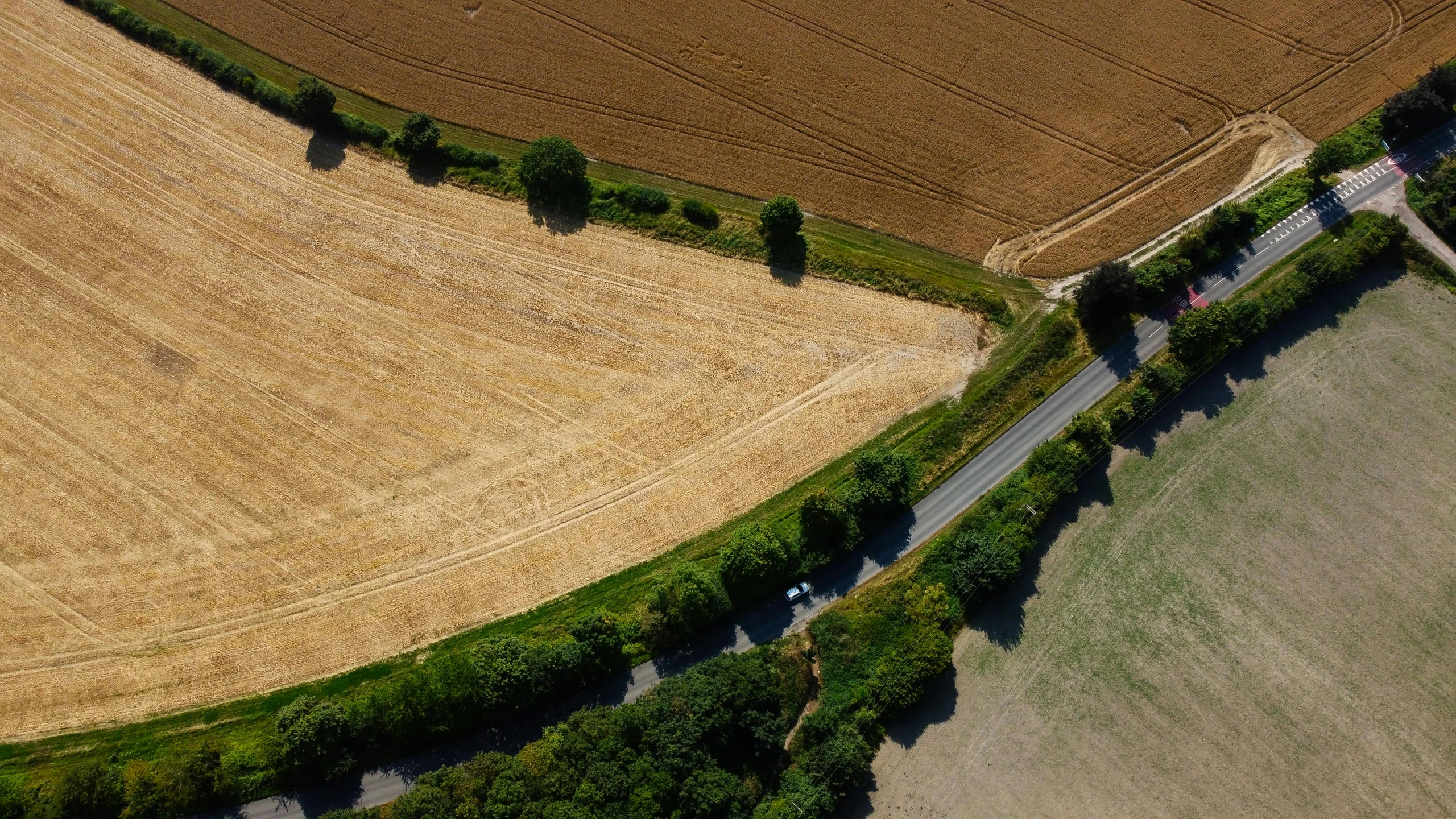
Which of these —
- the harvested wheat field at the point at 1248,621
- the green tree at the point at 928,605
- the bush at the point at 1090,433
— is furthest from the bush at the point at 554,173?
the harvested wheat field at the point at 1248,621

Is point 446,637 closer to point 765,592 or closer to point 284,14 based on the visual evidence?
point 765,592

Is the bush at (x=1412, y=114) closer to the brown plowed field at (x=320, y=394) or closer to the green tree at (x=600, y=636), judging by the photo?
the brown plowed field at (x=320, y=394)

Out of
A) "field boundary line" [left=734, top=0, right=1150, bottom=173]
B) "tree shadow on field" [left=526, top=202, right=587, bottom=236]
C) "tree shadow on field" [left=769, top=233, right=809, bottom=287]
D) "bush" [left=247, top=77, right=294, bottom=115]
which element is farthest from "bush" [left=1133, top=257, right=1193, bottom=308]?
"bush" [left=247, top=77, right=294, bottom=115]

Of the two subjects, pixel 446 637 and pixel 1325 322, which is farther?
pixel 1325 322

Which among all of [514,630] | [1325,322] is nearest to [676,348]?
[514,630]

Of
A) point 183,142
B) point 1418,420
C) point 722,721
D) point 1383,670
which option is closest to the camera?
point 722,721

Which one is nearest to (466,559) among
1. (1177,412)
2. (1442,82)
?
(1177,412)
